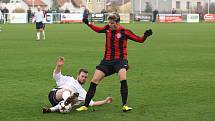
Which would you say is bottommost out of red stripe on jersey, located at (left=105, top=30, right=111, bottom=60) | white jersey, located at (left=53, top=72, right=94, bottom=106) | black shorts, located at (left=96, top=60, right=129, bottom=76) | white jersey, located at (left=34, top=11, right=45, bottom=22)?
white jersey, located at (left=53, top=72, right=94, bottom=106)

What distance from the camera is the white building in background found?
112 metres

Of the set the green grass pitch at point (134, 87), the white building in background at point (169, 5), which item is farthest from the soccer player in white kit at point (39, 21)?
the white building in background at point (169, 5)

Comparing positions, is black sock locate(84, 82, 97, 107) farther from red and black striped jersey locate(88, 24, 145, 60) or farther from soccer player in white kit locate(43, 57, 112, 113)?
red and black striped jersey locate(88, 24, 145, 60)

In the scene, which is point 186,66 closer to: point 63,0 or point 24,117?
point 24,117

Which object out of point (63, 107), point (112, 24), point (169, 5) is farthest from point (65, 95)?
point (169, 5)

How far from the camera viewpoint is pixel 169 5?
117688 mm

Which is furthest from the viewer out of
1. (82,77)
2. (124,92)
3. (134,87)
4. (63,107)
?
(134,87)

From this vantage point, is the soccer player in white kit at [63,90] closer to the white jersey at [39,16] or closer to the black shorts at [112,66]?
the black shorts at [112,66]

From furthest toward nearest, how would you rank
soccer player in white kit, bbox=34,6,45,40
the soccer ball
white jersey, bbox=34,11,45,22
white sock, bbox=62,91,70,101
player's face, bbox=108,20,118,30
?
1. white jersey, bbox=34,11,45,22
2. soccer player in white kit, bbox=34,6,45,40
3. player's face, bbox=108,20,118,30
4. white sock, bbox=62,91,70,101
5. the soccer ball

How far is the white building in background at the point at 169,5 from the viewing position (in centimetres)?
11212

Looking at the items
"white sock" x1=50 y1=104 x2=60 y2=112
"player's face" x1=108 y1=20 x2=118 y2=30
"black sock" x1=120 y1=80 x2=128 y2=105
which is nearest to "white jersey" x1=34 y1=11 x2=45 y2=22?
"player's face" x1=108 y1=20 x2=118 y2=30

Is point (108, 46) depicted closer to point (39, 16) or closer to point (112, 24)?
point (112, 24)

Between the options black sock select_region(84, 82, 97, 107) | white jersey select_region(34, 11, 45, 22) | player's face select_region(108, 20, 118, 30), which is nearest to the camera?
player's face select_region(108, 20, 118, 30)

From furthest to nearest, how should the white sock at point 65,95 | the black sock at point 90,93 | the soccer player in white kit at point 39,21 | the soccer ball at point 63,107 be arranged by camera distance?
1. the soccer player in white kit at point 39,21
2. the black sock at point 90,93
3. the white sock at point 65,95
4. the soccer ball at point 63,107
